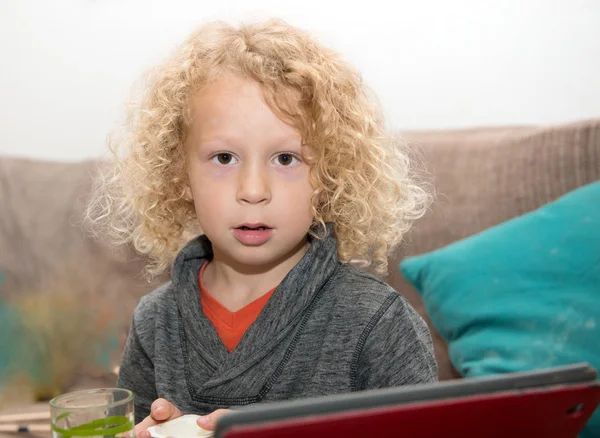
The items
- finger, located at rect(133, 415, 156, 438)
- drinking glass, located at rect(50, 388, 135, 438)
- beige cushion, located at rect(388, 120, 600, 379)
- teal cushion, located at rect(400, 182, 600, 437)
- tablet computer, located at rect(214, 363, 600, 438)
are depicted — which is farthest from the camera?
beige cushion, located at rect(388, 120, 600, 379)

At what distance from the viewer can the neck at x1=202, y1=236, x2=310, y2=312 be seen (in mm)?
1221

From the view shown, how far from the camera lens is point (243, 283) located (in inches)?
48.5

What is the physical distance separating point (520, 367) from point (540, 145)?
0.50m

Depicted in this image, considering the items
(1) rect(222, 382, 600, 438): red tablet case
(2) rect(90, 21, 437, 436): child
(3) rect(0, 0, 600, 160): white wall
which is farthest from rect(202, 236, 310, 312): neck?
(3) rect(0, 0, 600, 160): white wall

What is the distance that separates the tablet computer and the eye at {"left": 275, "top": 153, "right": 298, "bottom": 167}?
56 centimetres

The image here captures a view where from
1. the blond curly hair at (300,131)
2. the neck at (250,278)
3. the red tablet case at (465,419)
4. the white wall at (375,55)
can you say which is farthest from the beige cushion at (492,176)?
the red tablet case at (465,419)

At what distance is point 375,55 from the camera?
2.12 metres

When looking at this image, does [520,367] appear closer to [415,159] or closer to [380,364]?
[380,364]

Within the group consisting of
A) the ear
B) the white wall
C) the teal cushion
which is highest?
the white wall

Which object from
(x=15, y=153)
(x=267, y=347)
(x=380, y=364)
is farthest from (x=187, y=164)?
(x=15, y=153)

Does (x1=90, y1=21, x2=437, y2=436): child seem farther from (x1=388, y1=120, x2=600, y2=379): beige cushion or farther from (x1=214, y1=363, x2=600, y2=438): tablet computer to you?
(x1=214, y1=363, x2=600, y2=438): tablet computer

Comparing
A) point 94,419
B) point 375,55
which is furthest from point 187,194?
point 375,55

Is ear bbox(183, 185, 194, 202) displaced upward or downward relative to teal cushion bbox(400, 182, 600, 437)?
upward

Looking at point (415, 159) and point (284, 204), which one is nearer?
point (284, 204)
